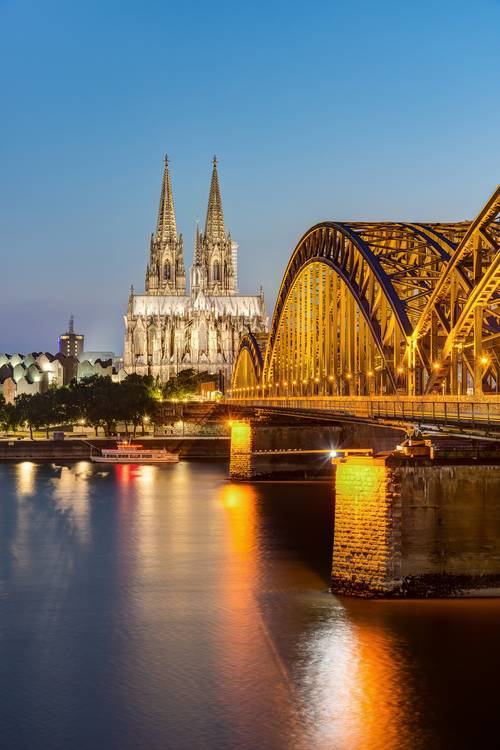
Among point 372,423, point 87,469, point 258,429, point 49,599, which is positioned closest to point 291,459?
point 258,429

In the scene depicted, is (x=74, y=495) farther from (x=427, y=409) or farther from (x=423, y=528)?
(x=423, y=528)

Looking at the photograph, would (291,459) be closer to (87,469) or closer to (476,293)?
(87,469)

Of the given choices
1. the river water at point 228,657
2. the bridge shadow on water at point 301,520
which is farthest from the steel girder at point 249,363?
the river water at point 228,657

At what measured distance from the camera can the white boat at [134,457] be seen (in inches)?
→ 4311

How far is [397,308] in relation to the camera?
48156 millimetres

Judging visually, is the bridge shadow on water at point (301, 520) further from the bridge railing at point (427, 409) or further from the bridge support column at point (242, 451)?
the bridge railing at point (427, 409)

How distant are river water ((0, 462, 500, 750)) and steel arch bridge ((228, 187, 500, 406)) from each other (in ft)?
28.5

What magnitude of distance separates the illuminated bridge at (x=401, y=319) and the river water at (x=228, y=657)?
676cm

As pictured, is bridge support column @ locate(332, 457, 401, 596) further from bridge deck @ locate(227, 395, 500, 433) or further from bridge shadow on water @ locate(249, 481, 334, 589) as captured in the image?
→ bridge shadow on water @ locate(249, 481, 334, 589)

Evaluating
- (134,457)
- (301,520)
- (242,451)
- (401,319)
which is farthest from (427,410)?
(134,457)

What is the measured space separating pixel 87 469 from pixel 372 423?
59.8 m

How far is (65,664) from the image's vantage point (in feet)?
102

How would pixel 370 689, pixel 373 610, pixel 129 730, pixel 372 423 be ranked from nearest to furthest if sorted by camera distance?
pixel 129 730 < pixel 370 689 < pixel 373 610 < pixel 372 423

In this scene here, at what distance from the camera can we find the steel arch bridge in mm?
40656
